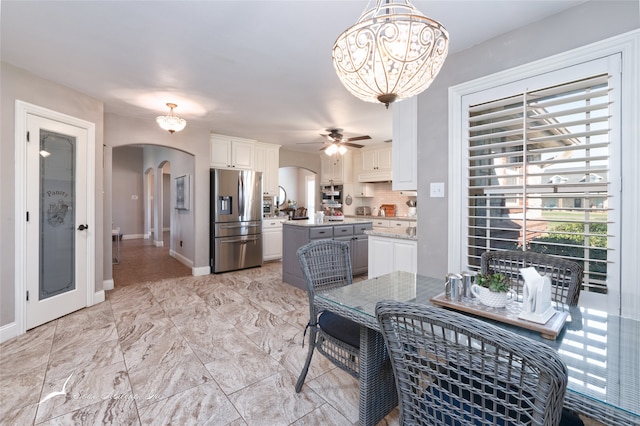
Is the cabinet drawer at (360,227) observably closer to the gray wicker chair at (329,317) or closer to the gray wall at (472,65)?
the gray wall at (472,65)

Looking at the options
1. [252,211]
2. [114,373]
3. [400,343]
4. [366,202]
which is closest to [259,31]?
[400,343]

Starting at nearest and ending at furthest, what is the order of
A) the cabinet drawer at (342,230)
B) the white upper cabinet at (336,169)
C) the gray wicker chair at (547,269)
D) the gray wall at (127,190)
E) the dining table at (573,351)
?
the dining table at (573,351) < the gray wicker chair at (547,269) < the cabinet drawer at (342,230) < the white upper cabinet at (336,169) < the gray wall at (127,190)

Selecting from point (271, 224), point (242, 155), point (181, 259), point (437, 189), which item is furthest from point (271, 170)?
point (437, 189)

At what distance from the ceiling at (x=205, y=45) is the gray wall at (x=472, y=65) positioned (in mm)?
95

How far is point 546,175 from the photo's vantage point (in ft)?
6.52

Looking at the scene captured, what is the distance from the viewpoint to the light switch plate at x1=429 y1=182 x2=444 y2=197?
249 centimetres

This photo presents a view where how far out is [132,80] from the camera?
296cm

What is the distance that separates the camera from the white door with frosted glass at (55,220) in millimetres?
2809

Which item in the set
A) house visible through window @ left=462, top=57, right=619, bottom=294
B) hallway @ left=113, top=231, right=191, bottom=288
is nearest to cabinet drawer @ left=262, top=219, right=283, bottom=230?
hallway @ left=113, top=231, right=191, bottom=288

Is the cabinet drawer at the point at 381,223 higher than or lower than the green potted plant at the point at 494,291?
higher

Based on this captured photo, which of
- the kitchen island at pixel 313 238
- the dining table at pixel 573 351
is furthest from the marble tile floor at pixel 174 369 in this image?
the kitchen island at pixel 313 238

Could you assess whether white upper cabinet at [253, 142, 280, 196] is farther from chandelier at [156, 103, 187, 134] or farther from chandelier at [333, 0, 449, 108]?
chandelier at [333, 0, 449, 108]

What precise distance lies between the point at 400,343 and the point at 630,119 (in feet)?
6.42

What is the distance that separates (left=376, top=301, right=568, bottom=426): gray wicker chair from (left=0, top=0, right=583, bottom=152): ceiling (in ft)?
6.26
